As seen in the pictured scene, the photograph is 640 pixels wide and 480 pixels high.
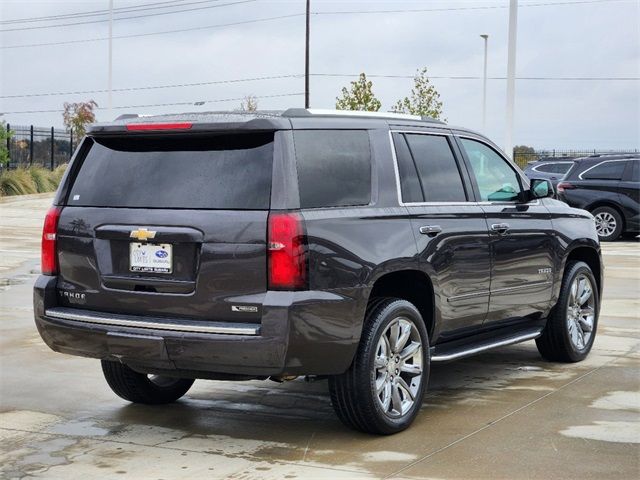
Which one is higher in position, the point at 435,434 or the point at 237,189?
the point at 237,189

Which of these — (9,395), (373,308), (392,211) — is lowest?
(9,395)

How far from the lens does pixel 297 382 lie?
26.3ft

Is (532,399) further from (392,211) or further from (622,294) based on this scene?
(622,294)

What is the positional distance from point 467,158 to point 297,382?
204 centimetres

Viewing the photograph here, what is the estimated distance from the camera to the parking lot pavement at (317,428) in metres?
5.70

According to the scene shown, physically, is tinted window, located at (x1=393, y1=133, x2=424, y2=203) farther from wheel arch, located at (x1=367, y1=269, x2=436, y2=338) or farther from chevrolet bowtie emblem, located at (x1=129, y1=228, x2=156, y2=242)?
chevrolet bowtie emblem, located at (x1=129, y1=228, x2=156, y2=242)

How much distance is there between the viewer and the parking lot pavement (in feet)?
18.7

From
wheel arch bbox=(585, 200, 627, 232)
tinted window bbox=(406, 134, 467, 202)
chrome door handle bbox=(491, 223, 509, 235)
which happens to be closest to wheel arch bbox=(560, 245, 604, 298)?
chrome door handle bbox=(491, 223, 509, 235)

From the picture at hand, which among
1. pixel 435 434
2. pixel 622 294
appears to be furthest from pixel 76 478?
pixel 622 294

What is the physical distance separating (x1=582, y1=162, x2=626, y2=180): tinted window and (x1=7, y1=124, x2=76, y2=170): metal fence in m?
22.1

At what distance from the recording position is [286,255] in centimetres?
573

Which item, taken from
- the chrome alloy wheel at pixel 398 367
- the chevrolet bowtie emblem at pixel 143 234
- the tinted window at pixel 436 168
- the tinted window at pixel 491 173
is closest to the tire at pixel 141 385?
the chevrolet bowtie emblem at pixel 143 234

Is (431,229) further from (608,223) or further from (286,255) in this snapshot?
(608,223)

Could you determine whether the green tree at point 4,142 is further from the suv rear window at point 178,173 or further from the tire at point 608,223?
the suv rear window at point 178,173
